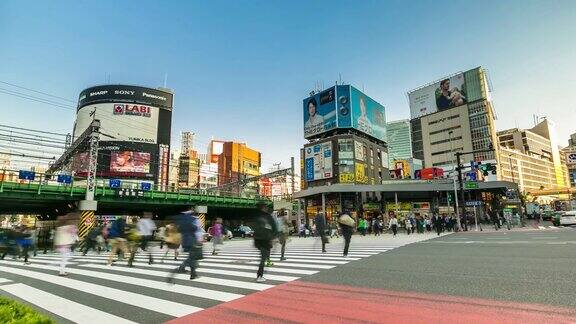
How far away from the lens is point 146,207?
4253cm

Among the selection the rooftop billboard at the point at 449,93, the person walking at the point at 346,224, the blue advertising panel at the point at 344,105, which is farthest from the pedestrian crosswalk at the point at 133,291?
the rooftop billboard at the point at 449,93

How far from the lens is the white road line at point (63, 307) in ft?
14.8

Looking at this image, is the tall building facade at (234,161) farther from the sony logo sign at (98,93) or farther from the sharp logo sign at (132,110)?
the sony logo sign at (98,93)

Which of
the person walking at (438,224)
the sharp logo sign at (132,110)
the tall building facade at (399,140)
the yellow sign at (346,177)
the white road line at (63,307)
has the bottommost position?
the white road line at (63,307)

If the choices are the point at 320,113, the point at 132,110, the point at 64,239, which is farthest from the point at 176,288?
the point at 132,110

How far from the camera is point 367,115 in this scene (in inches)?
2470

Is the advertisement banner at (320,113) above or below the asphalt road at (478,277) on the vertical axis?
above

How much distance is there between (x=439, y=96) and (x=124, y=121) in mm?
82856

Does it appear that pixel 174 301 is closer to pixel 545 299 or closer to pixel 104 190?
pixel 545 299

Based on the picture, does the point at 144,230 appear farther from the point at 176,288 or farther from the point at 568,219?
the point at 568,219

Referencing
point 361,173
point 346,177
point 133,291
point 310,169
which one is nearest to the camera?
point 133,291

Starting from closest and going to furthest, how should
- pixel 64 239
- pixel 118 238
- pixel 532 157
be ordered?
pixel 64 239 < pixel 118 238 < pixel 532 157

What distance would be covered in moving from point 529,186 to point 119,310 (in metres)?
150

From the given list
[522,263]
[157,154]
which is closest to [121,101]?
[157,154]
